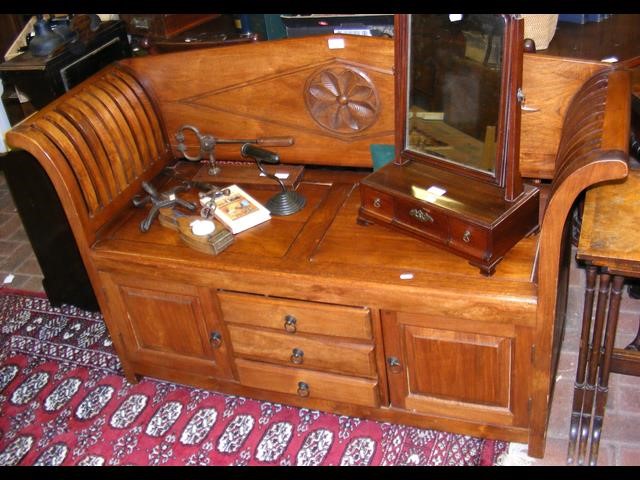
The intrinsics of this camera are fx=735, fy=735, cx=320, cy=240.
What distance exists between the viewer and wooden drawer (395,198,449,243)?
7.93ft

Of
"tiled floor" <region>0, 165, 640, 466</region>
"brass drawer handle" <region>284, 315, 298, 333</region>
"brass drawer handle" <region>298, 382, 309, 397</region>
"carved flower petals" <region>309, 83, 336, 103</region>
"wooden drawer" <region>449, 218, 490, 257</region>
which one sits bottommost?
"tiled floor" <region>0, 165, 640, 466</region>

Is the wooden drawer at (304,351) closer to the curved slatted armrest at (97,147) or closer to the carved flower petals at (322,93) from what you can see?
the curved slatted armrest at (97,147)

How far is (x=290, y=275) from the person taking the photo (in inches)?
99.3

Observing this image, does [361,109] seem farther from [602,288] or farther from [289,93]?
[602,288]

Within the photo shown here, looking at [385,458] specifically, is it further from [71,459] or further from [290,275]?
[71,459]

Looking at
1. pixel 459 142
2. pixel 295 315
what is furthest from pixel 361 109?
pixel 295 315

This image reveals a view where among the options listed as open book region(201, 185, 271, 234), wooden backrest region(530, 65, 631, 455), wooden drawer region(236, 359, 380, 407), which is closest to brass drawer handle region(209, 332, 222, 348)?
wooden drawer region(236, 359, 380, 407)

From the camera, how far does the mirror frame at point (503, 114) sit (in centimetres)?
214

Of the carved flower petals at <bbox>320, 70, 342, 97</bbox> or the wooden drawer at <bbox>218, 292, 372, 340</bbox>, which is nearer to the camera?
the wooden drawer at <bbox>218, 292, 372, 340</bbox>

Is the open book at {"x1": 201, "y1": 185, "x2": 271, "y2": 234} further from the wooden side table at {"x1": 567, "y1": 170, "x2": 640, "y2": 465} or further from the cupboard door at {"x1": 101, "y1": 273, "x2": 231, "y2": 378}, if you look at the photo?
the wooden side table at {"x1": 567, "y1": 170, "x2": 640, "y2": 465}

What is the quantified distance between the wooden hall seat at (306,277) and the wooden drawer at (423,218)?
7cm

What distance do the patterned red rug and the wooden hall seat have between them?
0.08m
